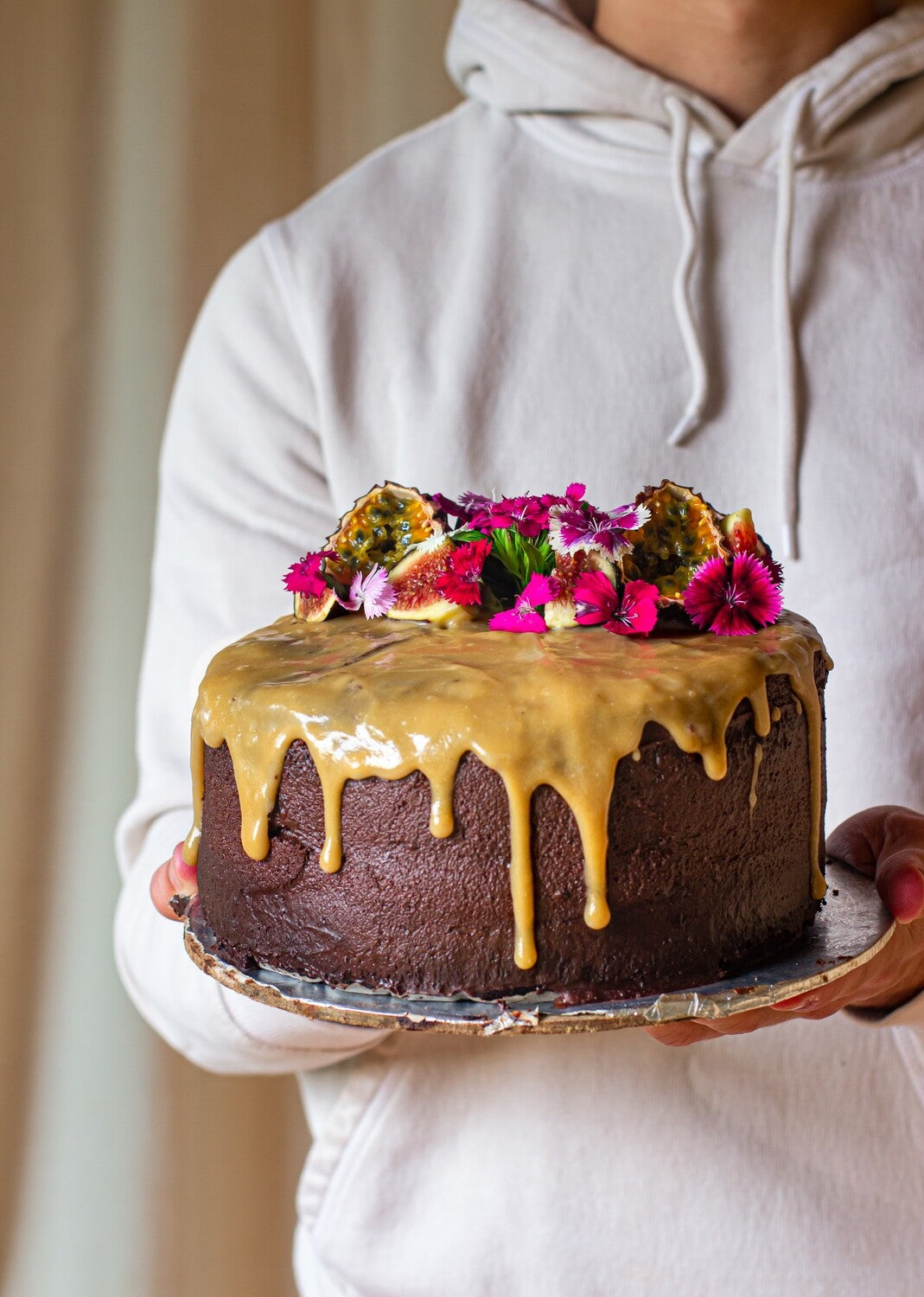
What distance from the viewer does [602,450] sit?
5.09ft

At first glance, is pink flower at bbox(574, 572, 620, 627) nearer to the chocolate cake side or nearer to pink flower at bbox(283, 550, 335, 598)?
the chocolate cake side

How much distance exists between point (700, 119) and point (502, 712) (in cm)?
100

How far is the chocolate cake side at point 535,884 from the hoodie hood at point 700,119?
58 cm

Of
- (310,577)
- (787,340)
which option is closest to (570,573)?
(310,577)

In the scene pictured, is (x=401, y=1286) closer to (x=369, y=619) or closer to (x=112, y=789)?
(x=369, y=619)

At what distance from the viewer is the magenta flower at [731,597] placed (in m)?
1.06

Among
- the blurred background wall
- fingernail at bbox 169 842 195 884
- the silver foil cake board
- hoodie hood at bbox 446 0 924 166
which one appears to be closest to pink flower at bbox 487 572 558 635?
the silver foil cake board

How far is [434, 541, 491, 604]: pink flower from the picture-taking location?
1.06m

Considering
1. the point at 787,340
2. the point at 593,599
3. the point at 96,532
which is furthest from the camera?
the point at 96,532

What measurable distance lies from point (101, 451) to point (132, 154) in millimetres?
535

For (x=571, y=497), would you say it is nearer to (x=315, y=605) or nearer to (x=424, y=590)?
(x=424, y=590)

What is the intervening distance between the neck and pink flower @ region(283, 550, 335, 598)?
0.88 m

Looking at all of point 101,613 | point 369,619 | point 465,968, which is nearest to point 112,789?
point 101,613

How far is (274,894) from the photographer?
3.41 feet
